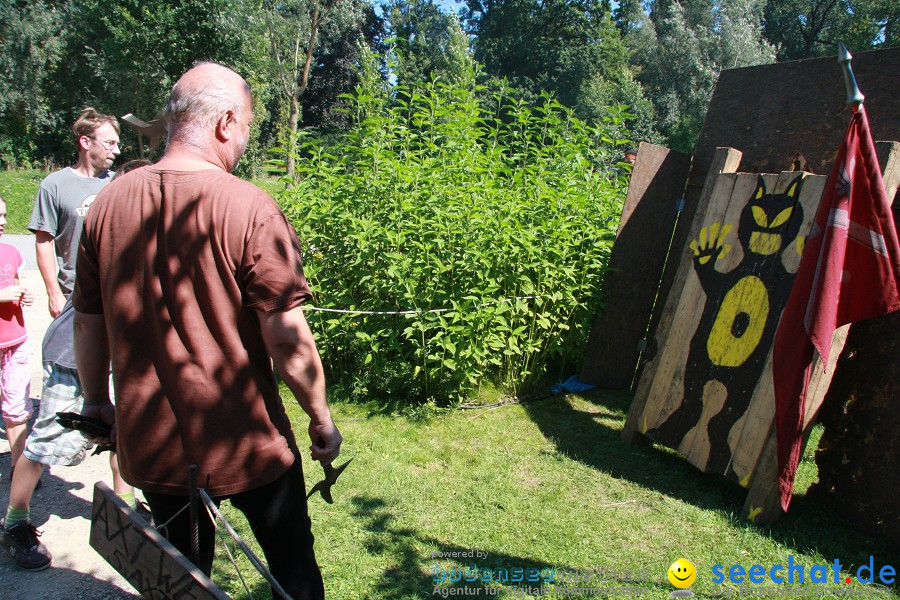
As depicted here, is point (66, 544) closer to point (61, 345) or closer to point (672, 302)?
point (61, 345)

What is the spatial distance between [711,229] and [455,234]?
1741 mm

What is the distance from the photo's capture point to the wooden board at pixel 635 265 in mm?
5066

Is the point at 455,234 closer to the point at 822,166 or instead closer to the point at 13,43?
the point at 822,166

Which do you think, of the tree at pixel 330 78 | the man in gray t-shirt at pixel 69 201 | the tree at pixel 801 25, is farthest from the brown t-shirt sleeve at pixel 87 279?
the tree at pixel 801 25

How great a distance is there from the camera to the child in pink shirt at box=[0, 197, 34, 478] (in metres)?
3.18

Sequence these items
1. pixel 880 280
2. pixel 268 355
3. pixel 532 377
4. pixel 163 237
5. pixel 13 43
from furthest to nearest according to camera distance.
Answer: pixel 13 43 → pixel 532 377 → pixel 880 280 → pixel 268 355 → pixel 163 237

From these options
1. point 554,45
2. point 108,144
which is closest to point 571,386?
point 108,144

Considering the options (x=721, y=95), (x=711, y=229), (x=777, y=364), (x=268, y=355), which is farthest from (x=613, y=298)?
(x=268, y=355)

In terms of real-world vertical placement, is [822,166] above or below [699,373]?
above

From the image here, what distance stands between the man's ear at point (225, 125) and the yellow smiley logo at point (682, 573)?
8.73 ft

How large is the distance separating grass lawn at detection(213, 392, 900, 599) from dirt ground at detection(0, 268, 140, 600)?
1.73 feet

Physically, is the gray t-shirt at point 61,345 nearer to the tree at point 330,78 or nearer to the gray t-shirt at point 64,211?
the gray t-shirt at point 64,211

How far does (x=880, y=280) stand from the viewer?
9.43ft

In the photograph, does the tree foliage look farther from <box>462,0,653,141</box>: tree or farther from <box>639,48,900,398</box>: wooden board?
<box>639,48,900,398</box>: wooden board
